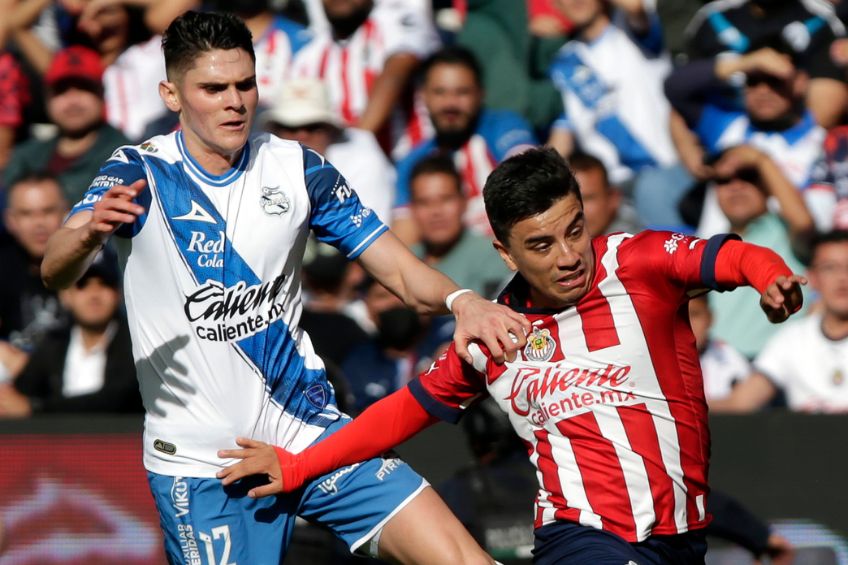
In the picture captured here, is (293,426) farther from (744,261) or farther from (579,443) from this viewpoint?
(744,261)

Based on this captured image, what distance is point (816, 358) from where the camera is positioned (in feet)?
25.7

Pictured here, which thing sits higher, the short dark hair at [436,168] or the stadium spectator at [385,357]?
the short dark hair at [436,168]

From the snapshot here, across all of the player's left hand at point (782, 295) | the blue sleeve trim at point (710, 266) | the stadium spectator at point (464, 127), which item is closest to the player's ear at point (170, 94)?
the blue sleeve trim at point (710, 266)

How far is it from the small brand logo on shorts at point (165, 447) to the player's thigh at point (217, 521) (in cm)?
9

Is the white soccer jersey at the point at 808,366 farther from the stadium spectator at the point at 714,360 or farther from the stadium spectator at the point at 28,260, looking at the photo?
the stadium spectator at the point at 28,260

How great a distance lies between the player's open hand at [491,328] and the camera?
14.1 feet

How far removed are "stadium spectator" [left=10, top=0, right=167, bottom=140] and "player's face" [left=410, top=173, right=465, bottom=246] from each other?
1907 mm

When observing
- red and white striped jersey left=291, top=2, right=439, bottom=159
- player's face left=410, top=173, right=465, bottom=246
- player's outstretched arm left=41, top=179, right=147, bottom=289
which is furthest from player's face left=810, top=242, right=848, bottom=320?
player's outstretched arm left=41, top=179, right=147, bottom=289

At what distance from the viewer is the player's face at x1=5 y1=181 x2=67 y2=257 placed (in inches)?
337

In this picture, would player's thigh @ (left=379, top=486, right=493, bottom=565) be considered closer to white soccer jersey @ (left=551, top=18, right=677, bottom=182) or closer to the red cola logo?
the red cola logo

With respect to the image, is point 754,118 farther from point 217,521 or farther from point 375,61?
point 217,521

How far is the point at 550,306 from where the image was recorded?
4719 millimetres

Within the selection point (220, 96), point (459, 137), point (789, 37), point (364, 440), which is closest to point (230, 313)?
point (364, 440)

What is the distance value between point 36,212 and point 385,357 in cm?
242
